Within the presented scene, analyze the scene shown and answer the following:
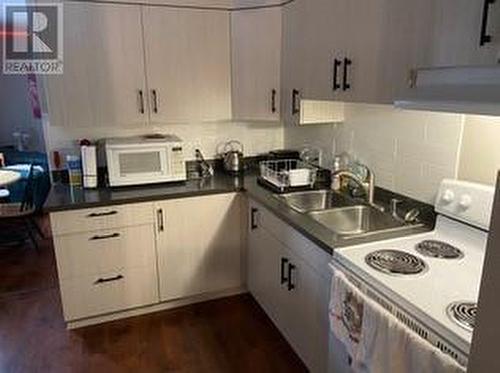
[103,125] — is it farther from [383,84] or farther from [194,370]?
[383,84]

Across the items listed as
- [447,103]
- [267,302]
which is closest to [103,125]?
[267,302]

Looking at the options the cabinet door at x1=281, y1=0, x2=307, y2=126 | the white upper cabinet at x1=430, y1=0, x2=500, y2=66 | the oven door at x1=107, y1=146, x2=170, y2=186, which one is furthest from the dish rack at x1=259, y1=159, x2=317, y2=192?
the white upper cabinet at x1=430, y1=0, x2=500, y2=66

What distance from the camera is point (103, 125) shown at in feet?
8.27

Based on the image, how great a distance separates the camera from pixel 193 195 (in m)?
2.52

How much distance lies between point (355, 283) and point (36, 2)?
2.31m

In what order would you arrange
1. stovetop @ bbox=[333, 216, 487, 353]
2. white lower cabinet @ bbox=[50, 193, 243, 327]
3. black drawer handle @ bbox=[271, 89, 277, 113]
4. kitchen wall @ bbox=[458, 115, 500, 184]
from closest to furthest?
stovetop @ bbox=[333, 216, 487, 353], kitchen wall @ bbox=[458, 115, 500, 184], white lower cabinet @ bbox=[50, 193, 243, 327], black drawer handle @ bbox=[271, 89, 277, 113]

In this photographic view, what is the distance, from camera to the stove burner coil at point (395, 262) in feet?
4.76

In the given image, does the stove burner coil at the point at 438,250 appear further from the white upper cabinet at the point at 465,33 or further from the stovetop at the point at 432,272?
the white upper cabinet at the point at 465,33

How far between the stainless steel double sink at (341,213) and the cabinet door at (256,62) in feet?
1.97

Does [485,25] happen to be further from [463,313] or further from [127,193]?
[127,193]

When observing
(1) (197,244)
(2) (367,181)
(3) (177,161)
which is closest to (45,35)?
(3) (177,161)

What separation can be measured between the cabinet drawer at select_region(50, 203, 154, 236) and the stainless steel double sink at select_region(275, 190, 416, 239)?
33.8 inches

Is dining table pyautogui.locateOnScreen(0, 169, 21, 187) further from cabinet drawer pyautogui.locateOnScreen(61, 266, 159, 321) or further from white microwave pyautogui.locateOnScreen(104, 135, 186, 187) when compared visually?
cabinet drawer pyautogui.locateOnScreen(61, 266, 159, 321)

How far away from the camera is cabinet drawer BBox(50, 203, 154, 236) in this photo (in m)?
2.29
